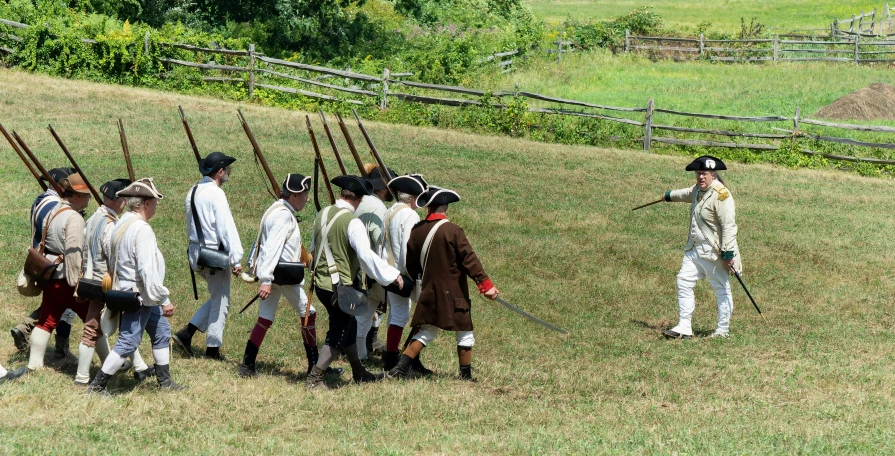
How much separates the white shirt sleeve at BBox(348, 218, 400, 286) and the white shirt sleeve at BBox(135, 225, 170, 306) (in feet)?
5.07

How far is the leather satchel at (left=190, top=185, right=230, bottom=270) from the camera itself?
339 inches

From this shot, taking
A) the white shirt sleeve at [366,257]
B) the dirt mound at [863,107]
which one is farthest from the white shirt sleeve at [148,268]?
the dirt mound at [863,107]

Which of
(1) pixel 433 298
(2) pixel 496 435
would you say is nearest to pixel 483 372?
(1) pixel 433 298

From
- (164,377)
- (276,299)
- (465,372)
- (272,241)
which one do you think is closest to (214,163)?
(272,241)

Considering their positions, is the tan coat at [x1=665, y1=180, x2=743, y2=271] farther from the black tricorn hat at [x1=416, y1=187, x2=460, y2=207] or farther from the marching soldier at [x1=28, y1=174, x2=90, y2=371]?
the marching soldier at [x1=28, y1=174, x2=90, y2=371]

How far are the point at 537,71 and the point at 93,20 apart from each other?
13.4m

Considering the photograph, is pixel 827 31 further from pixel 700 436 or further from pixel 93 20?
pixel 700 436

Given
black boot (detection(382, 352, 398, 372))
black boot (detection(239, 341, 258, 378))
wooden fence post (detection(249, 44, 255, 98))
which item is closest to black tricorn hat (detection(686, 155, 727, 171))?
black boot (detection(382, 352, 398, 372))

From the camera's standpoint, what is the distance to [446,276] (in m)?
8.23

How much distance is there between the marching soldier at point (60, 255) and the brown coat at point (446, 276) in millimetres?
2714

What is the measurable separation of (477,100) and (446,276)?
50.6 feet

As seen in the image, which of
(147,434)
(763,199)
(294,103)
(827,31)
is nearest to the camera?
(147,434)

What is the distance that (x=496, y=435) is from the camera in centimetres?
698

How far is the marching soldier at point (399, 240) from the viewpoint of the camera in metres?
8.56
